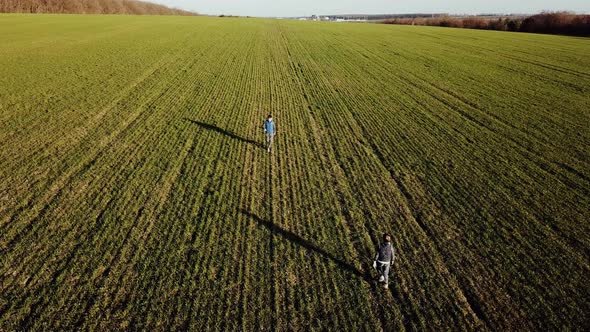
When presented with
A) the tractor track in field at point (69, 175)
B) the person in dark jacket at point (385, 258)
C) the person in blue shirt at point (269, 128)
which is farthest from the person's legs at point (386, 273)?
the tractor track in field at point (69, 175)

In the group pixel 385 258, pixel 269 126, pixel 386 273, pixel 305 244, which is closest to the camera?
pixel 385 258

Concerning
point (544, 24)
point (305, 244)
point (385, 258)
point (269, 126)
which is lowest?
point (305, 244)

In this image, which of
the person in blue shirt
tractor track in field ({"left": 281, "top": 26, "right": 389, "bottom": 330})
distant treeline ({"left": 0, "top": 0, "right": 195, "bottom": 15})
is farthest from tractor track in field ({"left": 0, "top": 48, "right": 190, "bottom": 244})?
distant treeline ({"left": 0, "top": 0, "right": 195, "bottom": 15})

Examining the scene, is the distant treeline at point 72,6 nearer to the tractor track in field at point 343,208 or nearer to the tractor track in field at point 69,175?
the tractor track in field at point 69,175

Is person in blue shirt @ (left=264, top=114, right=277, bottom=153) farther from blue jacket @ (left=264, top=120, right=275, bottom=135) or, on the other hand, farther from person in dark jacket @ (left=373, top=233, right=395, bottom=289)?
person in dark jacket @ (left=373, top=233, right=395, bottom=289)

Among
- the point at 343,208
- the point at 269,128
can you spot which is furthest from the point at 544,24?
the point at 343,208

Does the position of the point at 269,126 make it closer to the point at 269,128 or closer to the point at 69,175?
the point at 269,128
